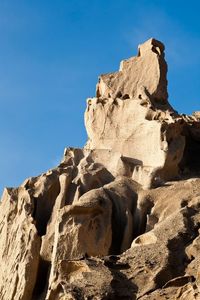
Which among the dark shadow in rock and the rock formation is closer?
the rock formation

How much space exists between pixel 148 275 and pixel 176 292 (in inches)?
56.0

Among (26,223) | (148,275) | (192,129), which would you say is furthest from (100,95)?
(148,275)

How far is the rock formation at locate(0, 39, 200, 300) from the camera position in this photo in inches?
765

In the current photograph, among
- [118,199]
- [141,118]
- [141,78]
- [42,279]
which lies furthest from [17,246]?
[141,78]

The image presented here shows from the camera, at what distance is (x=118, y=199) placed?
2500cm

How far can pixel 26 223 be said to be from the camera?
25.4m

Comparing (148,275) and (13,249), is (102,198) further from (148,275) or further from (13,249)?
(148,275)

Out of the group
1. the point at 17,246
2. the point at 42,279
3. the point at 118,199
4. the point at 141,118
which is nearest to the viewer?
the point at 42,279

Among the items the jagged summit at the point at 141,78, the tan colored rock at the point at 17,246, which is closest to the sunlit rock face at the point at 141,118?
the jagged summit at the point at 141,78

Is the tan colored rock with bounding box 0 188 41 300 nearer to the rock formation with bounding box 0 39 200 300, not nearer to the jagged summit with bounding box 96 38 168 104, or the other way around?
the rock formation with bounding box 0 39 200 300

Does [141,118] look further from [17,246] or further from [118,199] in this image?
[17,246]

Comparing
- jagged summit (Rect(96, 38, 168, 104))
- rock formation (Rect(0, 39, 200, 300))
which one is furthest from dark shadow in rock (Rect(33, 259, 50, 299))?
jagged summit (Rect(96, 38, 168, 104))

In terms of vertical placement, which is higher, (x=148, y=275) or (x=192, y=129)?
(x=192, y=129)

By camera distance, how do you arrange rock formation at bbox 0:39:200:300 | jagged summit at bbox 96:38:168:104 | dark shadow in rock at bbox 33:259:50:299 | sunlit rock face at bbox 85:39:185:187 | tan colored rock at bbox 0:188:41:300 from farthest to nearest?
jagged summit at bbox 96:38:168:104, sunlit rock face at bbox 85:39:185:187, tan colored rock at bbox 0:188:41:300, dark shadow in rock at bbox 33:259:50:299, rock formation at bbox 0:39:200:300
